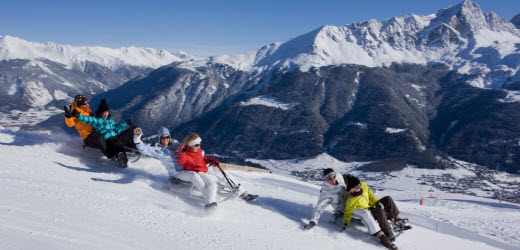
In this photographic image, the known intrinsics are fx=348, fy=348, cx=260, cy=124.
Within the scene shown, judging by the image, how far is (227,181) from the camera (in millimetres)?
9453

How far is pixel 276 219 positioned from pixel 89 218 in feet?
14.0

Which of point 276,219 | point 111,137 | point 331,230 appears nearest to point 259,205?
point 276,219

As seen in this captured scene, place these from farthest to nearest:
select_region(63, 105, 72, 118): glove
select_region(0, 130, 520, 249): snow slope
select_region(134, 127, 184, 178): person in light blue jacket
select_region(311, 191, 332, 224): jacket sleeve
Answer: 1. select_region(134, 127, 184, 178): person in light blue jacket
2. select_region(63, 105, 72, 118): glove
3. select_region(311, 191, 332, 224): jacket sleeve
4. select_region(0, 130, 520, 249): snow slope

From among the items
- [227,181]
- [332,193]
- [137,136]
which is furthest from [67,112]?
[332,193]

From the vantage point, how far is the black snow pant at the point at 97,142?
1032cm

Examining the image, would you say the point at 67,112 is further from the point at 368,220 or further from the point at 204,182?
the point at 368,220

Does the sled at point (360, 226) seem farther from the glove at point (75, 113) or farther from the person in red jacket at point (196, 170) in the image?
the glove at point (75, 113)

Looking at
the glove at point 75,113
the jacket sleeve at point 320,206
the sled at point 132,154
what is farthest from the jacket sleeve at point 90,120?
the jacket sleeve at point 320,206

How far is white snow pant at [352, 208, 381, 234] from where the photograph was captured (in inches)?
325

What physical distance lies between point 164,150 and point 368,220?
5.99 metres

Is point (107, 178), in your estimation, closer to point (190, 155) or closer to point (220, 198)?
point (190, 155)

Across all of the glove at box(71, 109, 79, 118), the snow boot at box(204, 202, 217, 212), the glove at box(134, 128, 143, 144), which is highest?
the glove at box(71, 109, 79, 118)

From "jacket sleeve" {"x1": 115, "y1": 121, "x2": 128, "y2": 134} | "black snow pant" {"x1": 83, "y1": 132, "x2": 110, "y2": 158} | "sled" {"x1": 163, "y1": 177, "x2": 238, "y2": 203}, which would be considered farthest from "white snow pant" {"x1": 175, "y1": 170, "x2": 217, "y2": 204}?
"jacket sleeve" {"x1": 115, "y1": 121, "x2": 128, "y2": 134}

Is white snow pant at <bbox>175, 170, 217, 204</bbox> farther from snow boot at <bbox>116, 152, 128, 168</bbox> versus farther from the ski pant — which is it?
snow boot at <bbox>116, 152, 128, 168</bbox>
